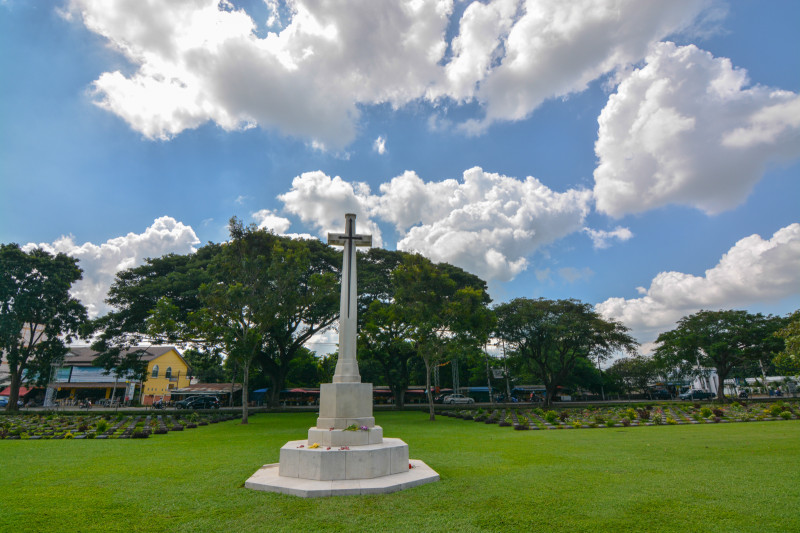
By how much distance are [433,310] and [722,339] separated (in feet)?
88.3

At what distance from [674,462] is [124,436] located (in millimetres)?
16218

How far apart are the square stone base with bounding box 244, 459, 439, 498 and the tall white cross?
2234 millimetres

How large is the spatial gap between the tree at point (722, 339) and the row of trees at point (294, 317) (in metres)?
0.10

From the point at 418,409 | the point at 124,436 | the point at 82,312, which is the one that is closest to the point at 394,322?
the point at 418,409

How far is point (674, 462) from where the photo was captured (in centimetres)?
822

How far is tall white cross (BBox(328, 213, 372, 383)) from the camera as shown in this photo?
8844 mm

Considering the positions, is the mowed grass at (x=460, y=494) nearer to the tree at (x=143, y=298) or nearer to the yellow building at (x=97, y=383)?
the tree at (x=143, y=298)

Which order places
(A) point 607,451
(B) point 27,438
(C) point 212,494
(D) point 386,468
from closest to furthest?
(C) point 212,494
(D) point 386,468
(A) point 607,451
(B) point 27,438

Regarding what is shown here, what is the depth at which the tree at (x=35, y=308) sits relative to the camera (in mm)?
26953

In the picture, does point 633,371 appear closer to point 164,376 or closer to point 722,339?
point 722,339

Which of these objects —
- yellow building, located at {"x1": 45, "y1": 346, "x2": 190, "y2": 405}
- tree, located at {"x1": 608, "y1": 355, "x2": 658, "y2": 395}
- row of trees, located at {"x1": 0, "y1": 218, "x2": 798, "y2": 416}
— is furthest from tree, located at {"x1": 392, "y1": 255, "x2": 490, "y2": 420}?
tree, located at {"x1": 608, "y1": 355, "x2": 658, "y2": 395}

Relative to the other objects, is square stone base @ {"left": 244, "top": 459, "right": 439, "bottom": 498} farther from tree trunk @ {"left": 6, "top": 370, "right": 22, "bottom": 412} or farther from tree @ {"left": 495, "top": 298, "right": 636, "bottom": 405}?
tree trunk @ {"left": 6, "top": 370, "right": 22, "bottom": 412}

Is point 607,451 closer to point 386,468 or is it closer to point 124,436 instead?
point 386,468

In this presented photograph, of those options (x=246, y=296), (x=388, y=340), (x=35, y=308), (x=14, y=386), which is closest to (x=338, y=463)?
(x=246, y=296)
